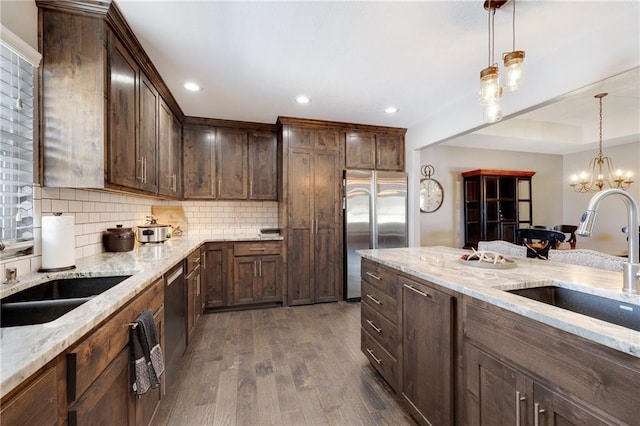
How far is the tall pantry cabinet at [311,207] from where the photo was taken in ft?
12.0

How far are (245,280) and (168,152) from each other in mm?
1782

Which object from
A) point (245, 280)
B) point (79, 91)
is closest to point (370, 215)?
point (245, 280)

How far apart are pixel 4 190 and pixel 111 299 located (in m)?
0.95

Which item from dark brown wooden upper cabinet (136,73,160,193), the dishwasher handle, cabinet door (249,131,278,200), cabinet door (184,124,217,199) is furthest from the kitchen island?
cabinet door (184,124,217,199)

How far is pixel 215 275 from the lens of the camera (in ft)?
11.3

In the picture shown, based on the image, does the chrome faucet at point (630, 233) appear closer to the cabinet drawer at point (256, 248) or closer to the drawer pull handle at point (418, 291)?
the drawer pull handle at point (418, 291)

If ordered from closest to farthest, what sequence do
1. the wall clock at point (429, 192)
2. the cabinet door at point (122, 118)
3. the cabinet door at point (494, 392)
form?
the cabinet door at point (494, 392) < the cabinet door at point (122, 118) < the wall clock at point (429, 192)

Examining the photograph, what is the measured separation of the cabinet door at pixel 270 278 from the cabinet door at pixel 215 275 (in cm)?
47

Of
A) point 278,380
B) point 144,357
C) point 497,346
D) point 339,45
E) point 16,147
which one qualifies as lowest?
point 278,380

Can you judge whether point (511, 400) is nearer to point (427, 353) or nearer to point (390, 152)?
point (427, 353)

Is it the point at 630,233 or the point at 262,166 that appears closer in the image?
the point at 630,233

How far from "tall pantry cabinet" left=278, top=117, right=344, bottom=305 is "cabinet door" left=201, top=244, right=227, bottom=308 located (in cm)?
A: 82

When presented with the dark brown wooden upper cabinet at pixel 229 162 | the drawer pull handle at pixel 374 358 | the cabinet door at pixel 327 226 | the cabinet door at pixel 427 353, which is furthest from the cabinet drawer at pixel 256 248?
the cabinet door at pixel 427 353

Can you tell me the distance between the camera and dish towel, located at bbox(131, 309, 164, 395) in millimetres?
1211
